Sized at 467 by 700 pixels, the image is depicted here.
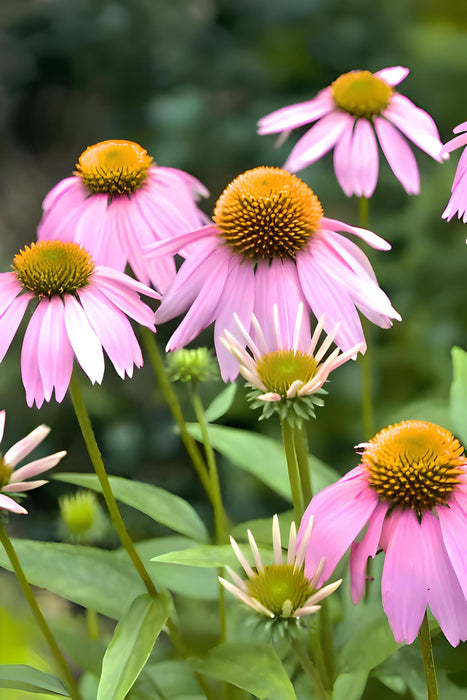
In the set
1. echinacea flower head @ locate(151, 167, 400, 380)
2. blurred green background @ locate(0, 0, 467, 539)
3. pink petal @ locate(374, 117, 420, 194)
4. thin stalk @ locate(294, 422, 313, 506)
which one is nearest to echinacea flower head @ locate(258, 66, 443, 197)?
pink petal @ locate(374, 117, 420, 194)

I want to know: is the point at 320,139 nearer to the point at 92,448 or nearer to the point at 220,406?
the point at 220,406

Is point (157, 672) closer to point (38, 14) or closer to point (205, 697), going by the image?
point (205, 697)

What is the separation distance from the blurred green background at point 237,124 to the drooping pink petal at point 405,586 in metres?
0.79

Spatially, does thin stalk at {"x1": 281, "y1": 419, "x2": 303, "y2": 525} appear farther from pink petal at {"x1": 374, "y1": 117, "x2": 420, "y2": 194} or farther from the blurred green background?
the blurred green background

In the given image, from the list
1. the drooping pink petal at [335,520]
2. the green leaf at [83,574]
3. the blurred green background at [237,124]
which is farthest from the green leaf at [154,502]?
the blurred green background at [237,124]

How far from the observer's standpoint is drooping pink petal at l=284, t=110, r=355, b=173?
25.1 inches

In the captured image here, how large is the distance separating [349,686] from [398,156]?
0.37m

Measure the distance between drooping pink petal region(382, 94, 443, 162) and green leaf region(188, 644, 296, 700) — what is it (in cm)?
32

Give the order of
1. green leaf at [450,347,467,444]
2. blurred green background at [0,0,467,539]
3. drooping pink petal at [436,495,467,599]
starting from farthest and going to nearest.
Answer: blurred green background at [0,0,467,539] < green leaf at [450,347,467,444] < drooping pink petal at [436,495,467,599]

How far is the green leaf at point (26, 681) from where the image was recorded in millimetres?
474

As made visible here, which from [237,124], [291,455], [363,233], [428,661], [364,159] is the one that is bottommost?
[428,661]

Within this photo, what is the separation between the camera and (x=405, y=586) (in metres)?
0.38

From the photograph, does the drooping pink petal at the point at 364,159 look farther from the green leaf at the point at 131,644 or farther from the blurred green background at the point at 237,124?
the blurred green background at the point at 237,124

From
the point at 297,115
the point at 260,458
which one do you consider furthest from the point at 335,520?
the point at 297,115
